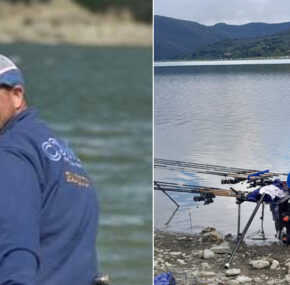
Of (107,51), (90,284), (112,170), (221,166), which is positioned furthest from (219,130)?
(107,51)

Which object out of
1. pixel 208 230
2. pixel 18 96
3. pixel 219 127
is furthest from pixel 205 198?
pixel 18 96

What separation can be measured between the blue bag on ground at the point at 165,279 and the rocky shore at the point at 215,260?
1.4 inches

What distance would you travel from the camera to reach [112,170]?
7.73 meters

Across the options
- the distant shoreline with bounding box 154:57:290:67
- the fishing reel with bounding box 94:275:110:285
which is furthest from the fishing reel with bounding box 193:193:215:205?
the fishing reel with bounding box 94:275:110:285

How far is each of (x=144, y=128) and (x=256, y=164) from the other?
7.34m

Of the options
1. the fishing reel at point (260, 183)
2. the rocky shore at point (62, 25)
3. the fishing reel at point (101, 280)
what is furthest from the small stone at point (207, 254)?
the rocky shore at point (62, 25)

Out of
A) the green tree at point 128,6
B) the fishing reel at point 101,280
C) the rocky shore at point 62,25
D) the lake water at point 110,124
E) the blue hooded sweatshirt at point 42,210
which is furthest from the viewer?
the rocky shore at point 62,25

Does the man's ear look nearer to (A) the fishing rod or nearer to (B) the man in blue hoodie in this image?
(B) the man in blue hoodie

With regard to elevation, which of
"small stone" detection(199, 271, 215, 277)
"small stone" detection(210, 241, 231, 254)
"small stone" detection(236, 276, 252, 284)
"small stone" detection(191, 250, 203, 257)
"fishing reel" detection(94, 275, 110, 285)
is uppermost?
"fishing reel" detection(94, 275, 110, 285)

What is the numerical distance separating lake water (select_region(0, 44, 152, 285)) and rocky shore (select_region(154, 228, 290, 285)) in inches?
41.9

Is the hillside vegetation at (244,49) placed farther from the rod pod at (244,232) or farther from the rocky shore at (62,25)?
the rocky shore at (62,25)

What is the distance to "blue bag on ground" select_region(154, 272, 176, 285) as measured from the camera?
2201 millimetres

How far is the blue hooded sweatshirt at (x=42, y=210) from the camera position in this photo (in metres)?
0.82

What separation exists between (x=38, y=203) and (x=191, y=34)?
4.91 feet
